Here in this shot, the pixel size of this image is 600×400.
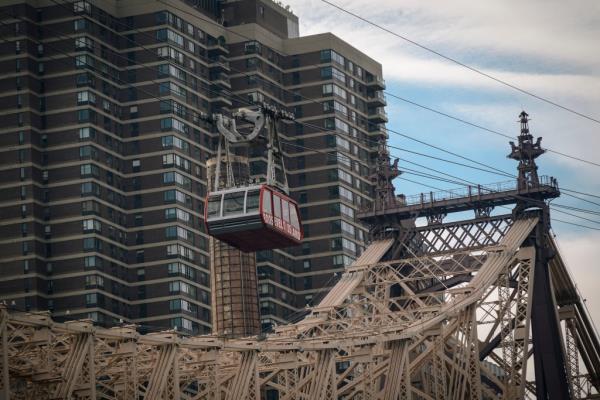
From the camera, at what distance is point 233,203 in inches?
5032

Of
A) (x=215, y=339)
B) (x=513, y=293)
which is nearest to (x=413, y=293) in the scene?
(x=513, y=293)

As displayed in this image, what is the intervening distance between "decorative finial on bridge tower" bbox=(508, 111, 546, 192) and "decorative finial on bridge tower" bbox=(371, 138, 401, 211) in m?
10.4

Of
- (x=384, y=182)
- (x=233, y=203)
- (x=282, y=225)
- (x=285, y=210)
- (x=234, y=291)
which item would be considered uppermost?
(x=384, y=182)

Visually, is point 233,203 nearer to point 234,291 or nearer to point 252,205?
point 252,205

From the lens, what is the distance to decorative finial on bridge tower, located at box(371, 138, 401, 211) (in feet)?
566

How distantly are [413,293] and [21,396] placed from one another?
1874 inches

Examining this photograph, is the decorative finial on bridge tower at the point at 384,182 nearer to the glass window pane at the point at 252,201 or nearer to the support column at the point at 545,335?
the support column at the point at 545,335

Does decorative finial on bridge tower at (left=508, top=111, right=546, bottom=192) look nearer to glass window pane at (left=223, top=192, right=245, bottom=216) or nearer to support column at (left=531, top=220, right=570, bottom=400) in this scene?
support column at (left=531, top=220, right=570, bottom=400)

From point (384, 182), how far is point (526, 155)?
12488 mm

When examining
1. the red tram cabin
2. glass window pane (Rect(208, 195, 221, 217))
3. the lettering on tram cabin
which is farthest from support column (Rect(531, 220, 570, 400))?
glass window pane (Rect(208, 195, 221, 217))

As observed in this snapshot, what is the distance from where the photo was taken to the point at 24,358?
122688 mm

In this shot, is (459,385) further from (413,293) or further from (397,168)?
(397,168)

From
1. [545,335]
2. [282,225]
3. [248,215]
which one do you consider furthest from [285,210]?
[545,335]

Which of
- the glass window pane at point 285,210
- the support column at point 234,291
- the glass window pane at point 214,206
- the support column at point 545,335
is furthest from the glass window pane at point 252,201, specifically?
the support column at point 234,291
